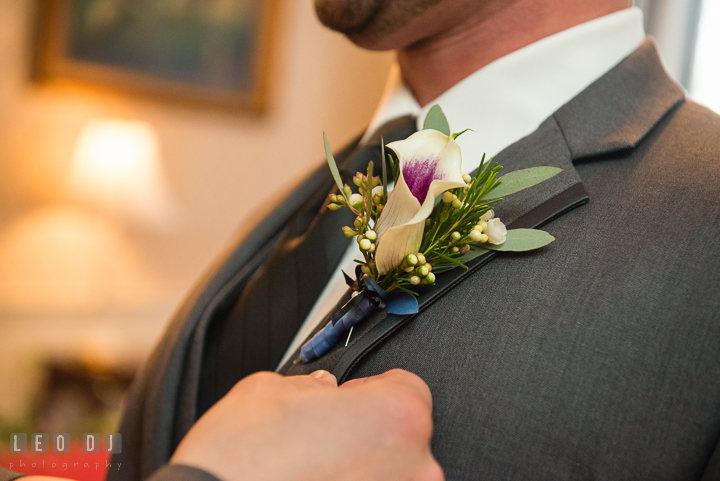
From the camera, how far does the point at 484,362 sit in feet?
1.79

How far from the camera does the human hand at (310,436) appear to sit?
385 millimetres

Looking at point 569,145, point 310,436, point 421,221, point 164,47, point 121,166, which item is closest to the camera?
point 310,436

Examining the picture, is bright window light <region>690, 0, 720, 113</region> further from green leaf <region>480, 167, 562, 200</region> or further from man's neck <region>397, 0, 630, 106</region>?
green leaf <region>480, 167, 562, 200</region>

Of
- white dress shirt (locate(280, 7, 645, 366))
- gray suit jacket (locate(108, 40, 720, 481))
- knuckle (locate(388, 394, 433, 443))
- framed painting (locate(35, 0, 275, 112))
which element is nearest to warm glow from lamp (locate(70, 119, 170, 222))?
framed painting (locate(35, 0, 275, 112))

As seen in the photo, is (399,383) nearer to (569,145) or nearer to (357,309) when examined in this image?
(357,309)

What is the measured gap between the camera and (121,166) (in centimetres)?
236

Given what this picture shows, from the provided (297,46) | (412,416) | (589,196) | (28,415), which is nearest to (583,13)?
(589,196)

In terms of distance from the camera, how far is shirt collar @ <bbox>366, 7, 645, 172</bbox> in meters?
0.73

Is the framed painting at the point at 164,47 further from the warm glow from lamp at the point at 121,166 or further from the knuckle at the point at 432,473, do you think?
the knuckle at the point at 432,473

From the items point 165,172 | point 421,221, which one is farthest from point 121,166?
point 421,221

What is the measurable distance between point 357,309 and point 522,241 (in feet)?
0.66

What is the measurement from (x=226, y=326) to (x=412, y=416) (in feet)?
1.75

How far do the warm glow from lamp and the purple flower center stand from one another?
2161 millimetres

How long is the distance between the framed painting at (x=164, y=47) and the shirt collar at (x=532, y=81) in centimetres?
222
